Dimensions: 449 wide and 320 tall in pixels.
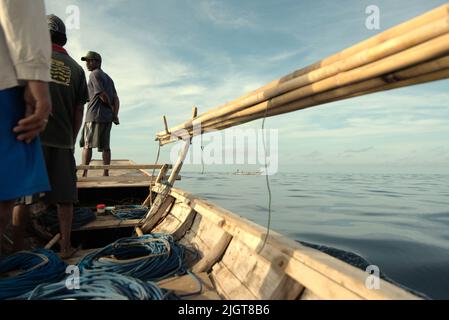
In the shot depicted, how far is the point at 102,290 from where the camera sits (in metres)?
1.78

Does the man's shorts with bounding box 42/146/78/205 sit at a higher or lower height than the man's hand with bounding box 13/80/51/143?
lower

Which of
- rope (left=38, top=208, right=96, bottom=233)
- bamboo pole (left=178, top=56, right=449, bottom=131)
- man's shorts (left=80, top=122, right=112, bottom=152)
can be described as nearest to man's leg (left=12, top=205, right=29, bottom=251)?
rope (left=38, top=208, right=96, bottom=233)

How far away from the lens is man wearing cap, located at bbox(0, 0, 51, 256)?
126cm

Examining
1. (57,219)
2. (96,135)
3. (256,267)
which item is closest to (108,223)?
(57,219)

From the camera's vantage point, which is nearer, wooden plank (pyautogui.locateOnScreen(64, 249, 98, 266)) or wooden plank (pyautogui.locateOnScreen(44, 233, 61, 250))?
wooden plank (pyautogui.locateOnScreen(64, 249, 98, 266))

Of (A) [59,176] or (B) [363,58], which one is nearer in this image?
Answer: (B) [363,58]

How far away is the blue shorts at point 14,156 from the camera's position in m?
1.36

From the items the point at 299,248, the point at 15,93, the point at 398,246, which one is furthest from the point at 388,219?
the point at 15,93

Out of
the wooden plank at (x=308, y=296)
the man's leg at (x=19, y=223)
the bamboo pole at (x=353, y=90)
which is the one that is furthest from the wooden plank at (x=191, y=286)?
the man's leg at (x=19, y=223)

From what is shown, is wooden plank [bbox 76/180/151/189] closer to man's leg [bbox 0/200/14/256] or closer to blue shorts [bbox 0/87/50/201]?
man's leg [bbox 0/200/14/256]

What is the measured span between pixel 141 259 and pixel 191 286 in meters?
0.55

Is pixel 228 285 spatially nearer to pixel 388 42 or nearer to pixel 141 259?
pixel 141 259

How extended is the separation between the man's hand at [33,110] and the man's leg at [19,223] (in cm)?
163

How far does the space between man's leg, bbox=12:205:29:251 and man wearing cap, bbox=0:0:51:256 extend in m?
1.36
